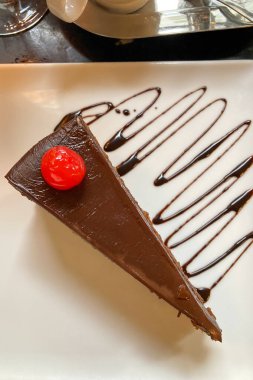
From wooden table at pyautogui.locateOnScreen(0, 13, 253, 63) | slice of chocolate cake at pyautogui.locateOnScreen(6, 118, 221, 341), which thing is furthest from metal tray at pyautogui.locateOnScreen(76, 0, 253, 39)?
slice of chocolate cake at pyautogui.locateOnScreen(6, 118, 221, 341)

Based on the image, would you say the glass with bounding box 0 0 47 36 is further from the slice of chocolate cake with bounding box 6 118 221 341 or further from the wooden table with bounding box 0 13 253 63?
the slice of chocolate cake with bounding box 6 118 221 341

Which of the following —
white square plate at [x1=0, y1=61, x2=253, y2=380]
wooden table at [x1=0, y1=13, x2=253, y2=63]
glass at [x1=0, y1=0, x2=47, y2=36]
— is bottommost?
white square plate at [x1=0, y1=61, x2=253, y2=380]

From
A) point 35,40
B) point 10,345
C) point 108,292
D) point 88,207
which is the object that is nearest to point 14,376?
point 10,345

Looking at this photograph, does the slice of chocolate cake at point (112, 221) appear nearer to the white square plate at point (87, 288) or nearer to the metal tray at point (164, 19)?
the white square plate at point (87, 288)

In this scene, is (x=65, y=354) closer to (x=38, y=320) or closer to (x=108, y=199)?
(x=38, y=320)

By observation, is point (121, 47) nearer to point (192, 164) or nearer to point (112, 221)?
point (192, 164)

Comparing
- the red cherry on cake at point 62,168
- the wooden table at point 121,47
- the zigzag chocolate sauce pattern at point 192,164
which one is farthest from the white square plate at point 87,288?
the red cherry on cake at point 62,168
